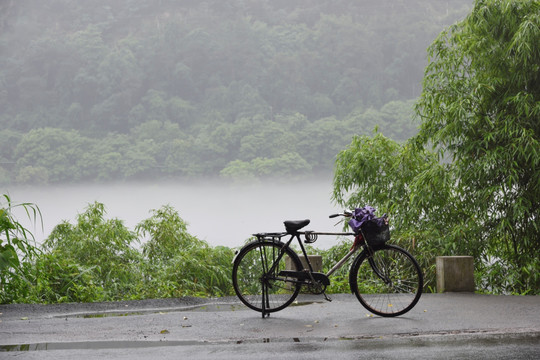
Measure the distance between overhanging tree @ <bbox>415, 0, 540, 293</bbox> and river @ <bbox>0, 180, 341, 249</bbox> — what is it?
34187mm

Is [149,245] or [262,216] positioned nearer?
[149,245]

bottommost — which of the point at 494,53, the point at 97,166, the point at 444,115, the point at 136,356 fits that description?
the point at 136,356

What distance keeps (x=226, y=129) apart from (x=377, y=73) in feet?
48.5

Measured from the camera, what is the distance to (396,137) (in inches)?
1761

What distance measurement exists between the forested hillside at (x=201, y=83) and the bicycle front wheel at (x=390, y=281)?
130 feet

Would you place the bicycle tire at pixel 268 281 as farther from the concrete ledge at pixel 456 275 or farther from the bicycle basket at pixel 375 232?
the concrete ledge at pixel 456 275

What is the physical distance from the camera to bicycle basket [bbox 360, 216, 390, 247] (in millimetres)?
5301

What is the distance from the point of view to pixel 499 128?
8672 mm

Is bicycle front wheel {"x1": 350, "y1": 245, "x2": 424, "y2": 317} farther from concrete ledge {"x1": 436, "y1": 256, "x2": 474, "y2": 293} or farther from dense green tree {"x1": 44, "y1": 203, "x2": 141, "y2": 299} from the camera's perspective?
dense green tree {"x1": 44, "y1": 203, "x2": 141, "y2": 299}

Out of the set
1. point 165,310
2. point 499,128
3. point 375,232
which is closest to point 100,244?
point 165,310

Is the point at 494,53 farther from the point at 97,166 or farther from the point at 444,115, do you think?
the point at 97,166

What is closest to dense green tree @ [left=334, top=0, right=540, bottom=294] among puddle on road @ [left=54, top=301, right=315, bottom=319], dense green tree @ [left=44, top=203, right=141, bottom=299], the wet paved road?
the wet paved road

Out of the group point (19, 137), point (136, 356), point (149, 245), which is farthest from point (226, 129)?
point (136, 356)

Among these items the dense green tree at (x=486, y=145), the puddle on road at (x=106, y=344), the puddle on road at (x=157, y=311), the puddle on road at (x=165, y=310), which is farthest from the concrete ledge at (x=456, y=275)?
the puddle on road at (x=106, y=344)
